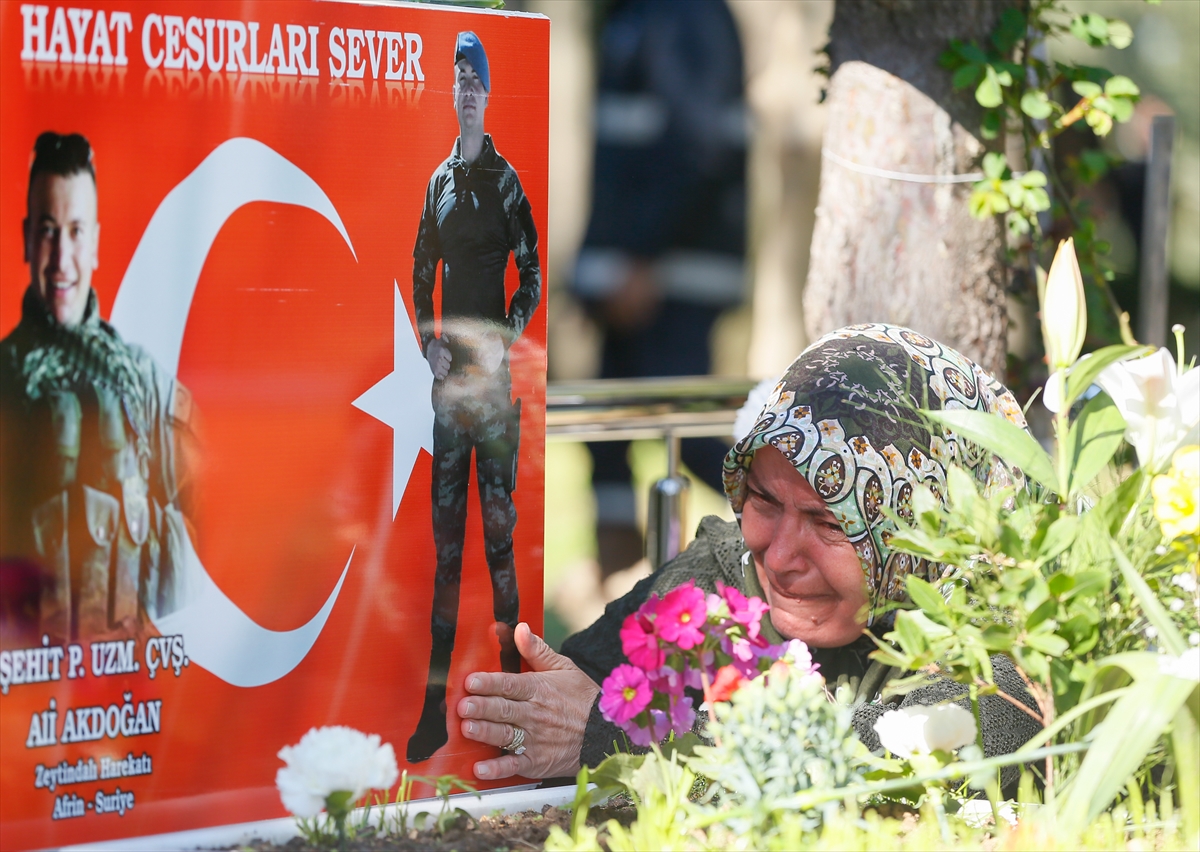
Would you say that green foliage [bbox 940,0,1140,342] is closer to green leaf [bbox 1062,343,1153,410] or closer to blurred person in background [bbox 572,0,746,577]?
green leaf [bbox 1062,343,1153,410]

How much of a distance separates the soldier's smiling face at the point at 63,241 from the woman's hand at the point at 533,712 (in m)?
0.62

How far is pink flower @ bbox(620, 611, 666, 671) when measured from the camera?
1.21 metres

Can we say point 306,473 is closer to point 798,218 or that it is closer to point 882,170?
point 882,170

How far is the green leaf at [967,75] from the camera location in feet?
8.02

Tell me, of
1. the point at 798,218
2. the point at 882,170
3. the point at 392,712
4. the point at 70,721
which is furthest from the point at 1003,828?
the point at 798,218

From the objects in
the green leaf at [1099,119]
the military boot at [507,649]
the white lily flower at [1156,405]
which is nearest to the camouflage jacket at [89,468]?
the military boot at [507,649]

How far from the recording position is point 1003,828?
115 centimetres

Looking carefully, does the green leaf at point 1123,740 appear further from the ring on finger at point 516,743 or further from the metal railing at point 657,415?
the metal railing at point 657,415

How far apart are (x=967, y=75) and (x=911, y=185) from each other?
0.26 m

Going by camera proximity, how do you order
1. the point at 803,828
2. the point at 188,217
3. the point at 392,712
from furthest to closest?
1. the point at 392,712
2. the point at 188,217
3. the point at 803,828

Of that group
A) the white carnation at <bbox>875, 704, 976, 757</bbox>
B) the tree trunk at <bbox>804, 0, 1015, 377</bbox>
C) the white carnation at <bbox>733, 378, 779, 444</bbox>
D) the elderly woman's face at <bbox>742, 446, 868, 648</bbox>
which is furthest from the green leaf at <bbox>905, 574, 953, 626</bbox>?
the tree trunk at <bbox>804, 0, 1015, 377</bbox>

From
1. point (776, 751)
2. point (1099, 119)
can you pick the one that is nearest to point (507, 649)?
point (776, 751)

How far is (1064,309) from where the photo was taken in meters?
1.16

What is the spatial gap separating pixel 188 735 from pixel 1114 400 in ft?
3.44
